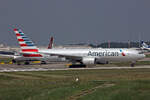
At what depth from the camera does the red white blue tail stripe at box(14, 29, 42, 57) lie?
7738 centimetres

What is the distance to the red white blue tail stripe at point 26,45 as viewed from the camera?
77.4m

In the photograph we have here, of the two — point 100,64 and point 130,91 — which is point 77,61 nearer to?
point 100,64

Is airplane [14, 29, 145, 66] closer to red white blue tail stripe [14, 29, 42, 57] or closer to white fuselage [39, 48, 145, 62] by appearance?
white fuselage [39, 48, 145, 62]

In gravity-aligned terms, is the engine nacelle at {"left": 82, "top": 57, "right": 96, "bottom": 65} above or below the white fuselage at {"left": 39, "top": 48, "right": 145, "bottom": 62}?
below

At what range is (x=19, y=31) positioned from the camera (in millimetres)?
82250

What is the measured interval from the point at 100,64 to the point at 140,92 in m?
50.4

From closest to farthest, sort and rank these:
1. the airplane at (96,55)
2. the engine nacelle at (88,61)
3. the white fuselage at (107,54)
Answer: the white fuselage at (107,54)
the airplane at (96,55)
the engine nacelle at (88,61)

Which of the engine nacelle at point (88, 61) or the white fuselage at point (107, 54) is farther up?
the white fuselage at point (107, 54)

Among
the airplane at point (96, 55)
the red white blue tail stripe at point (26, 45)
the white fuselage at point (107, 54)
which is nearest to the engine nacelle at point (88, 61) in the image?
the airplane at point (96, 55)

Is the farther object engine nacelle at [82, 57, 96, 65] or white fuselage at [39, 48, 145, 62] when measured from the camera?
engine nacelle at [82, 57, 96, 65]

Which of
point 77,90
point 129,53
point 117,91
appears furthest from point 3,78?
point 129,53

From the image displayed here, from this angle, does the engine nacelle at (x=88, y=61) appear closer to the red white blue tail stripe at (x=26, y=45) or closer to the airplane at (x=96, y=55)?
the airplane at (x=96, y=55)

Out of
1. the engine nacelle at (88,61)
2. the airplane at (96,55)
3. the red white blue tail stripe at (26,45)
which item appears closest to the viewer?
the airplane at (96,55)

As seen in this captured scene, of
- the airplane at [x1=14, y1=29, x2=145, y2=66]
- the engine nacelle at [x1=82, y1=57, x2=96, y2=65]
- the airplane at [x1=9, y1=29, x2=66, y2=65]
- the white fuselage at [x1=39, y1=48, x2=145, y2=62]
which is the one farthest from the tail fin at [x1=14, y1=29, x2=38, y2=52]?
the engine nacelle at [x1=82, y1=57, x2=96, y2=65]
